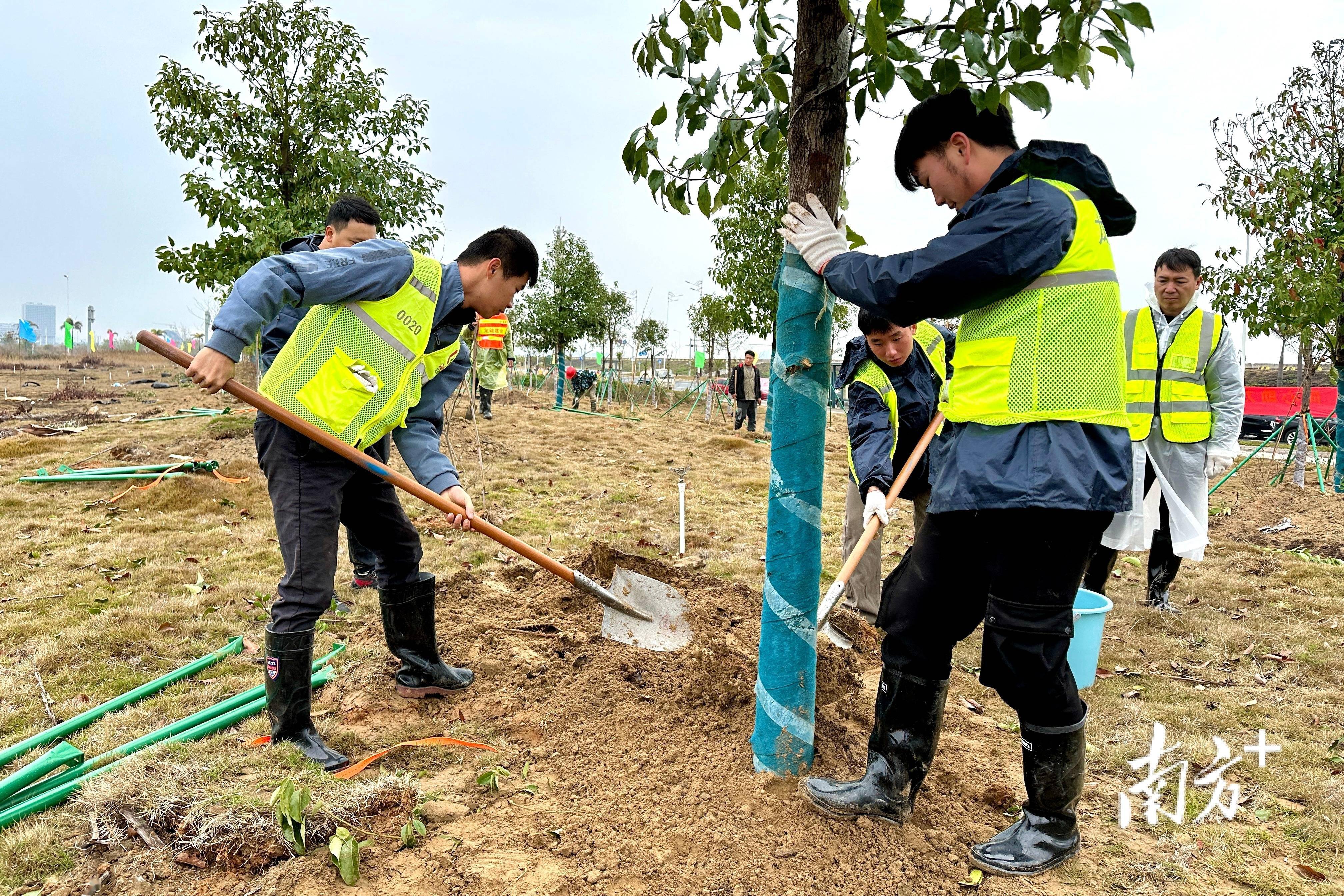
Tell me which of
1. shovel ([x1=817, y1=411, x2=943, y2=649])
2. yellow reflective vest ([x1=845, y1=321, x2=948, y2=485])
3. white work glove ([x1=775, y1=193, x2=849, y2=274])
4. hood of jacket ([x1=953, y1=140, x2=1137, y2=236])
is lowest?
shovel ([x1=817, y1=411, x2=943, y2=649])

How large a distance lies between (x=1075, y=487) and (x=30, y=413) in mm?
18061

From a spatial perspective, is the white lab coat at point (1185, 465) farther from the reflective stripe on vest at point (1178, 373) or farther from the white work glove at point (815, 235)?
the white work glove at point (815, 235)

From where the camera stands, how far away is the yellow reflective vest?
3633 mm

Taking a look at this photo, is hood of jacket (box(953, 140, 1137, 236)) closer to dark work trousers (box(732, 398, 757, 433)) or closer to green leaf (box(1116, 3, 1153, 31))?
green leaf (box(1116, 3, 1153, 31))

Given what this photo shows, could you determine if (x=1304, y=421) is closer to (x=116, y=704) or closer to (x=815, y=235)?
(x=815, y=235)

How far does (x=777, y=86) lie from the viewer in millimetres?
2320

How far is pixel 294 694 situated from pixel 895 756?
1.98 metres

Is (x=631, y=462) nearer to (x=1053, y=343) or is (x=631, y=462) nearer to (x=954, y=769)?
(x=954, y=769)

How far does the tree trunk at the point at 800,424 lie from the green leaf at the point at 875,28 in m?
0.48

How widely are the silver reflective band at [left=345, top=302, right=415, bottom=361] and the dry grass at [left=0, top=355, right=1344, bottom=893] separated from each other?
4.66ft

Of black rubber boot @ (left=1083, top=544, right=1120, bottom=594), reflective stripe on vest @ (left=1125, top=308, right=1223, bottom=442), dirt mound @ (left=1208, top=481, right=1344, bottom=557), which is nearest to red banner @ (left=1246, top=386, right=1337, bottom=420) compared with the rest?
dirt mound @ (left=1208, top=481, right=1344, bottom=557)

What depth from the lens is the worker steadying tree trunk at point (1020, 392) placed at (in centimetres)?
183

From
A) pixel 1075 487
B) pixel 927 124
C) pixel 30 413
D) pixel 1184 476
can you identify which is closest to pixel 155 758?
pixel 1075 487

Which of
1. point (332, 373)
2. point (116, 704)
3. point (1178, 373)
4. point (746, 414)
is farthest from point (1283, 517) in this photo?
point (746, 414)
